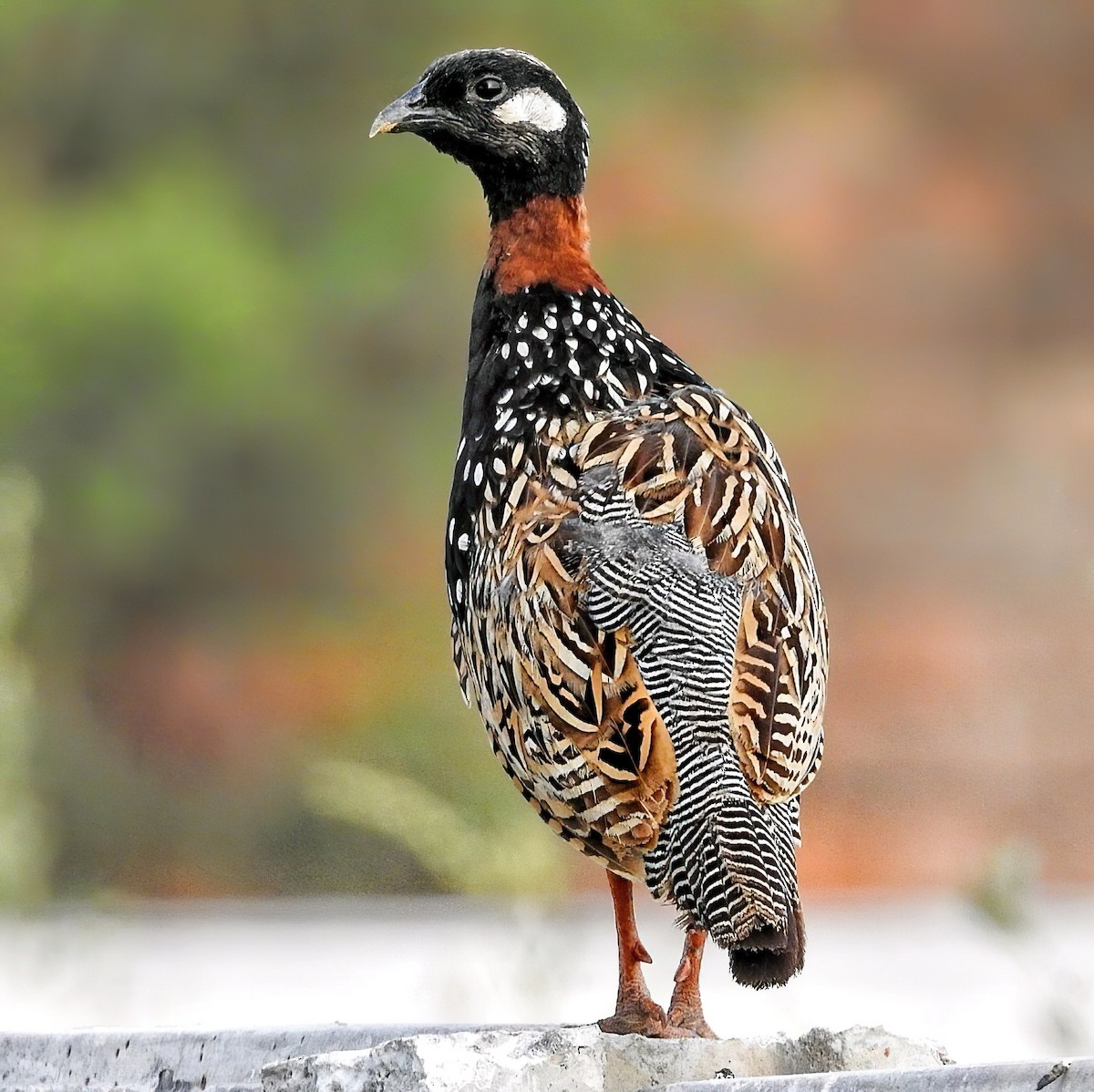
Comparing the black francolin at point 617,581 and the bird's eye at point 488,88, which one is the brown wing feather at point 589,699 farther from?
the bird's eye at point 488,88

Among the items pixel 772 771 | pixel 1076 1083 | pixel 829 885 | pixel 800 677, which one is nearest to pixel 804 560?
pixel 800 677

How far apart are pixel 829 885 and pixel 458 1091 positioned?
595 centimetres

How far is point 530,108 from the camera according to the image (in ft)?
9.02

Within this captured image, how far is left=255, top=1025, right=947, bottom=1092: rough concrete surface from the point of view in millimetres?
1880

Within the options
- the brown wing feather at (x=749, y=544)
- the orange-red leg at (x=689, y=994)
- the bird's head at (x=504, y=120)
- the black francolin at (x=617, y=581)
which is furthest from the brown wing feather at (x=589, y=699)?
the bird's head at (x=504, y=120)

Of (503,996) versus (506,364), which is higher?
(506,364)

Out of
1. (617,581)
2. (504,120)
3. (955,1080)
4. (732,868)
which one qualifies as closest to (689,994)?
(732,868)

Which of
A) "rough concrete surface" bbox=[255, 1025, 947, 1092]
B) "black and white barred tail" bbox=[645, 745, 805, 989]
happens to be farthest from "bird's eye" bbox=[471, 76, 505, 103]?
"rough concrete surface" bbox=[255, 1025, 947, 1092]

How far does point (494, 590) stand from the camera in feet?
8.19

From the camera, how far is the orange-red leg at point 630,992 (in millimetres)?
2469

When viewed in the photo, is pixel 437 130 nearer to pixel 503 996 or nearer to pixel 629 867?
pixel 629 867

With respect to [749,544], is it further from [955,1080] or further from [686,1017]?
[955,1080]

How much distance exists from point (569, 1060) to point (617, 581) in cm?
65

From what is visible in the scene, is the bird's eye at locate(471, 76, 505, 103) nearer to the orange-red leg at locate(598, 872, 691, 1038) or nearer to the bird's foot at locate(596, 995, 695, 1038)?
the orange-red leg at locate(598, 872, 691, 1038)
